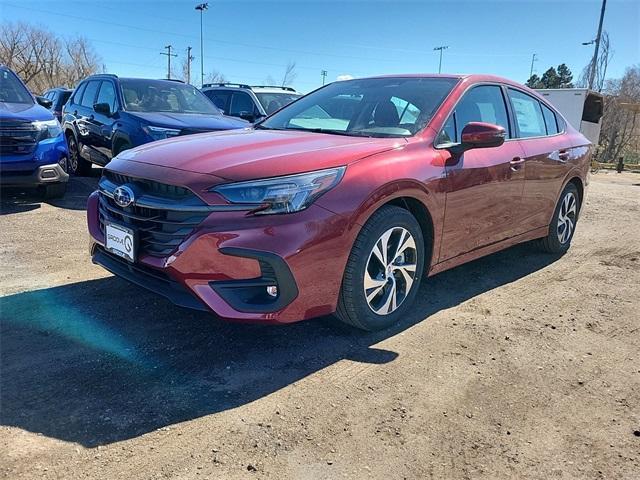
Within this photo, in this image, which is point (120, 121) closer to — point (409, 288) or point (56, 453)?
point (409, 288)

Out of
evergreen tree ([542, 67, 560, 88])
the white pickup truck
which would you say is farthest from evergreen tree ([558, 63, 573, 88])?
the white pickup truck

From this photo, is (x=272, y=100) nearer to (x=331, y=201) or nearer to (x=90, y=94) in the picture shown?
(x=90, y=94)

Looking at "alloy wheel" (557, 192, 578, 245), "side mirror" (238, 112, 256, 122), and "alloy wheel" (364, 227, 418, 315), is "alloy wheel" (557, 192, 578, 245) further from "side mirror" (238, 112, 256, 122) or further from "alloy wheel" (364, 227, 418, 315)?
"side mirror" (238, 112, 256, 122)

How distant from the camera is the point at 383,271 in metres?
3.28

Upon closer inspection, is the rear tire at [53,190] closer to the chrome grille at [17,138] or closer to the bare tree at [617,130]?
the chrome grille at [17,138]

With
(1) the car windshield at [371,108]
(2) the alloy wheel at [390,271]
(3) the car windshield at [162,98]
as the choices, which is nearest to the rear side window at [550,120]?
(1) the car windshield at [371,108]

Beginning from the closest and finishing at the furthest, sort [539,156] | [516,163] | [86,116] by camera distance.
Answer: [516,163] < [539,156] < [86,116]

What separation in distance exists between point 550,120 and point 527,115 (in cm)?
56

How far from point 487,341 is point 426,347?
1.49ft

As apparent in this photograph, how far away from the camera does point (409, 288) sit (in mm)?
3510

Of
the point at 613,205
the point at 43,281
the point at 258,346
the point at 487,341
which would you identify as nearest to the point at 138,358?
the point at 258,346

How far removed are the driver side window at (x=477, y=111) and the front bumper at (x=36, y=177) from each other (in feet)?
16.6

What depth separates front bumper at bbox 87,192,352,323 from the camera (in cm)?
267

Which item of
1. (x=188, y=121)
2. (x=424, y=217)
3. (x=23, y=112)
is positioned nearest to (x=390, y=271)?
(x=424, y=217)
